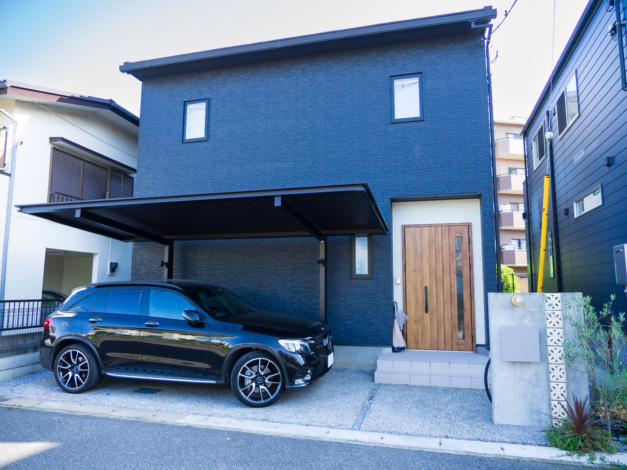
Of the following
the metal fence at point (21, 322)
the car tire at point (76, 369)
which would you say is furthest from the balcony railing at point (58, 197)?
the car tire at point (76, 369)

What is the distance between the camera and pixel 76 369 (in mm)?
5801

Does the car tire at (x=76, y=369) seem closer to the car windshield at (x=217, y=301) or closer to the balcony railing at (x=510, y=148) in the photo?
the car windshield at (x=217, y=301)

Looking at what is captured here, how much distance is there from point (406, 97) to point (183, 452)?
21.8 feet

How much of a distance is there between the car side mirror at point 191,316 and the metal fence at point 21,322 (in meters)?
3.51

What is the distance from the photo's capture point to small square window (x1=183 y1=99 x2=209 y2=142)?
8.79 meters

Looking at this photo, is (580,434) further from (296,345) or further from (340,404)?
(296,345)

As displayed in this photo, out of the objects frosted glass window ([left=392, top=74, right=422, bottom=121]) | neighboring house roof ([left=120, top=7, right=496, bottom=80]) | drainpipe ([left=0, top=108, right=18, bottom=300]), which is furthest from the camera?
drainpipe ([left=0, top=108, right=18, bottom=300])

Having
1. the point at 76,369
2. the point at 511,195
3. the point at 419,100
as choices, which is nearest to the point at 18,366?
the point at 76,369

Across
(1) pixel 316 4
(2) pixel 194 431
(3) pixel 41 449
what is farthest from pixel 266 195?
(1) pixel 316 4

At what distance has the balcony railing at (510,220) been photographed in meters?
24.8

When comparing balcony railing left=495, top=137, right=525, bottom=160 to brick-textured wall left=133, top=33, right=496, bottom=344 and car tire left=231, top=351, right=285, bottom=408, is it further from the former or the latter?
car tire left=231, top=351, right=285, bottom=408

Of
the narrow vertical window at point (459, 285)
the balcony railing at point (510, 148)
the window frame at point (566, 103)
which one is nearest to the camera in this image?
the narrow vertical window at point (459, 285)

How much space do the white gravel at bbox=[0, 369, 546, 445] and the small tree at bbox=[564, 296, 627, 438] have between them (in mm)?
722

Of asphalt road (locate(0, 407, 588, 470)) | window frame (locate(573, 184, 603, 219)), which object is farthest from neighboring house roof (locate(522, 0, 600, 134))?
asphalt road (locate(0, 407, 588, 470))
